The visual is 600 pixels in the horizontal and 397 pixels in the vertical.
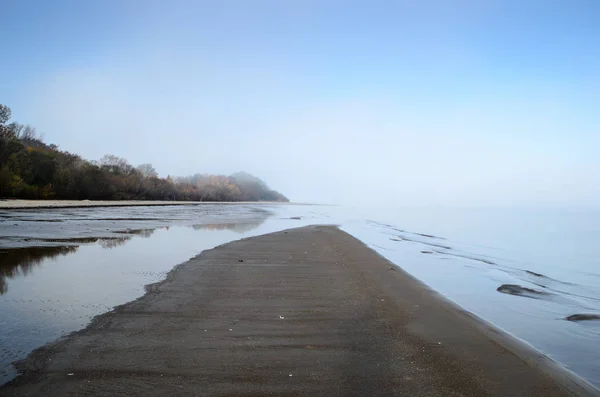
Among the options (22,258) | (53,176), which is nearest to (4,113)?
(53,176)

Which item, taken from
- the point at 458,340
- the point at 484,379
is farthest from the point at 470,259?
the point at 484,379

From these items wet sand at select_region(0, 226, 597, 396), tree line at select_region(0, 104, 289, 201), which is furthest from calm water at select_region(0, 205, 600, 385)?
tree line at select_region(0, 104, 289, 201)

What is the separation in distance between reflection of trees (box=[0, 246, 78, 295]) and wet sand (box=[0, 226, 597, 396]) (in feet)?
13.3

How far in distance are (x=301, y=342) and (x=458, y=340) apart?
2.43 m

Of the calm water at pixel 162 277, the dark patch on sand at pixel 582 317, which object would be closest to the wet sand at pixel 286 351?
the calm water at pixel 162 277

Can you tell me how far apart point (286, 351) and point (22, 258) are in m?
10.7

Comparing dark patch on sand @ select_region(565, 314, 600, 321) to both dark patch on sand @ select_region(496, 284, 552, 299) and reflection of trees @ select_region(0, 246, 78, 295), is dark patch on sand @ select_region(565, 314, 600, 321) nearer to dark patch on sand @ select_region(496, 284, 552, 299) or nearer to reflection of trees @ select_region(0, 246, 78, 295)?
dark patch on sand @ select_region(496, 284, 552, 299)

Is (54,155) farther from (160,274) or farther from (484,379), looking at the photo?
(484,379)

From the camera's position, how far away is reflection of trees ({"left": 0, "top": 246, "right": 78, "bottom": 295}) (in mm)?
9336

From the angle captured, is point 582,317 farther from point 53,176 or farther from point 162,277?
point 53,176

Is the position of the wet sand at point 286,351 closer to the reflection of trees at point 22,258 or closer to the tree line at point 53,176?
the reflection of trees at point 22,258

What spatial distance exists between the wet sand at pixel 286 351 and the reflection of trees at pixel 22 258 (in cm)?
406

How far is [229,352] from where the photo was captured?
4809mm

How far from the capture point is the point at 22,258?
11516mm
